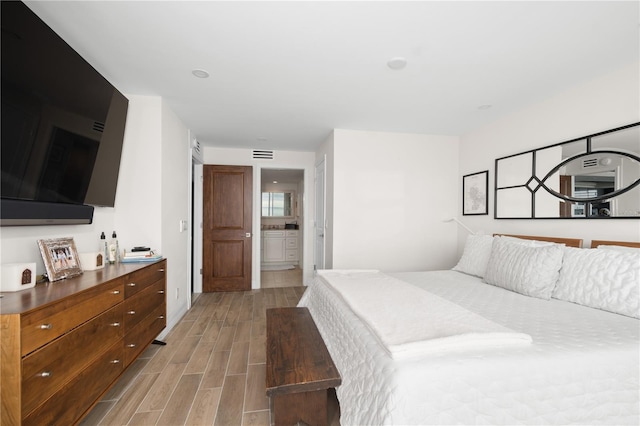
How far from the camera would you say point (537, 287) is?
203 centimetres

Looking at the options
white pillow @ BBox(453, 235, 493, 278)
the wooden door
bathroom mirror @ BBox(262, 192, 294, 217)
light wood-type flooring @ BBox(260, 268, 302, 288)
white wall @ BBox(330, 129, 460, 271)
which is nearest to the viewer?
white pillow @ BBox(453, 235, 493, 278)

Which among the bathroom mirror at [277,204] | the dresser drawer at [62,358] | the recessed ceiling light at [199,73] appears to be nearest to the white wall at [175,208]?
the recessed ceiling light at [199,73]

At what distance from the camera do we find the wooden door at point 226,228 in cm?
452

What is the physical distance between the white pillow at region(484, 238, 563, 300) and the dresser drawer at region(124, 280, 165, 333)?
2874 mm

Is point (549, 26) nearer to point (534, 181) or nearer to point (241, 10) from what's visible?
point (534, 181)

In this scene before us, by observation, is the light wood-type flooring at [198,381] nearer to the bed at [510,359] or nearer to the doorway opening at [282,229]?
the bed at [510,359]

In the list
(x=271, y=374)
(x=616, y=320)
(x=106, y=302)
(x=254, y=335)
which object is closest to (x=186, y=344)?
(x=254, y=335)

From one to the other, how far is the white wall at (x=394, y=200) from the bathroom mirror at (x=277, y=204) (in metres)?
4.24

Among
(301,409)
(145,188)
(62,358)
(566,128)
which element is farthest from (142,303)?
(566,128)

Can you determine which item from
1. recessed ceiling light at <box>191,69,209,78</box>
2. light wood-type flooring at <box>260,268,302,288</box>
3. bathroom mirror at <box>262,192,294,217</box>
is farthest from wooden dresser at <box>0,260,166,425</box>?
bathroom mirror at <box>262,192,294,217</box>

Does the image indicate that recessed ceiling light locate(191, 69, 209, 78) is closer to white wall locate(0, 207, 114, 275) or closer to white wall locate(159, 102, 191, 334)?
white wall locate(159, 102, 191, 334)

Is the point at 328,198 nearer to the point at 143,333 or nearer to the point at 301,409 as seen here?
the point at 143,333

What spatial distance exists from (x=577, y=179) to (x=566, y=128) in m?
0.49

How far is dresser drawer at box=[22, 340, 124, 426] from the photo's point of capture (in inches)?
46.8
